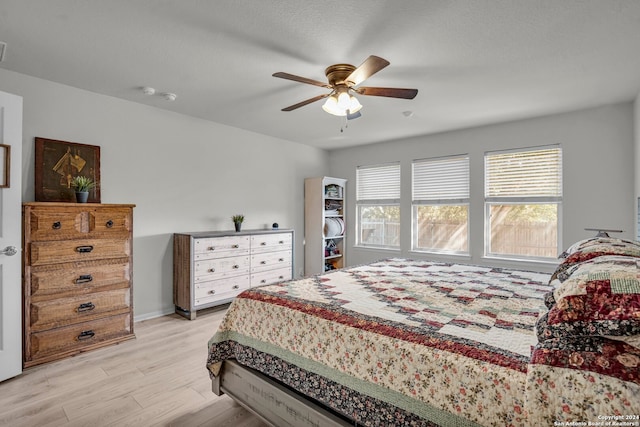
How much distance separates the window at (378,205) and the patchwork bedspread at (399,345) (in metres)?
3.07

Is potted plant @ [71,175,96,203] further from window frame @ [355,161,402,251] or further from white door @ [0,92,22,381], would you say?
window frame @ [355,161,402,251]

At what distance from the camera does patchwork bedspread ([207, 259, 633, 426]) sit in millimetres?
1164

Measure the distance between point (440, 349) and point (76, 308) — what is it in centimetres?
306

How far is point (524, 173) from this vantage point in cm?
427

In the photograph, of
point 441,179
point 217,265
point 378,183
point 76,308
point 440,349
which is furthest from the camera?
point 378,183

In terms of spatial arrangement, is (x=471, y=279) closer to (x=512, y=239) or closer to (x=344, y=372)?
(x=344, y=372)

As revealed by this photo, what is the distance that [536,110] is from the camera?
3.80 metres

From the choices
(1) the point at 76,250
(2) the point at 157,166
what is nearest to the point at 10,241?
(1) the point at 76,250

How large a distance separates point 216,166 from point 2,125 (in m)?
2.30

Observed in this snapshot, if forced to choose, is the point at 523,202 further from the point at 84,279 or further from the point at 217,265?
the point at 84,279

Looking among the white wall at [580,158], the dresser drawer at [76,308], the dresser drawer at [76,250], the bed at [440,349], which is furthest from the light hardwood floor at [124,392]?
the white wall at [580,158]

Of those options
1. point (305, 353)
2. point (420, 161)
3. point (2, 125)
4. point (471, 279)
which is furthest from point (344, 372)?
point (420, 161)

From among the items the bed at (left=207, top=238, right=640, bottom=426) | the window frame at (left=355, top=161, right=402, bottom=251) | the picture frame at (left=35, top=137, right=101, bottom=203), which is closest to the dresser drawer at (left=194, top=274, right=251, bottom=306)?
the picture frame at (left=35, top=137, right=101, bottom=203)

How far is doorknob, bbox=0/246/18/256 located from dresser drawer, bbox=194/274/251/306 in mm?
1683
